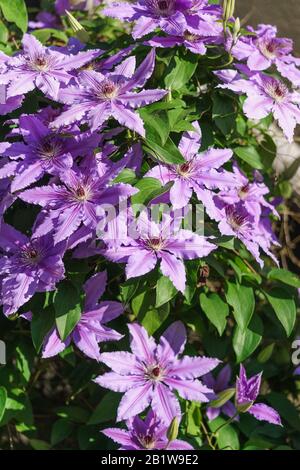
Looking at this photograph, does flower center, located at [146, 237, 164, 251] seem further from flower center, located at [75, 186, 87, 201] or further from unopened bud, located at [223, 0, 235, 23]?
unopened bud, located at [223, 0, 235, 23]

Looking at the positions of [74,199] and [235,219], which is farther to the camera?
[235,219]

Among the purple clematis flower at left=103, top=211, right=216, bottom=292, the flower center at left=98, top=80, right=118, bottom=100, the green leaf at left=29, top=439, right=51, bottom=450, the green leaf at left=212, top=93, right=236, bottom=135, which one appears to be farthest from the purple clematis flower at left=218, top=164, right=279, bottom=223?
the green leaf at left=29, top=439, right=51, bottom=450

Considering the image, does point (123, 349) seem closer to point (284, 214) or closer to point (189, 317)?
point (189, 317)

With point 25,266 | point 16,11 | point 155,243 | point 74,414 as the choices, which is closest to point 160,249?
point 155,243

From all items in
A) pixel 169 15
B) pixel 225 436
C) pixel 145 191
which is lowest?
pixel 225 436

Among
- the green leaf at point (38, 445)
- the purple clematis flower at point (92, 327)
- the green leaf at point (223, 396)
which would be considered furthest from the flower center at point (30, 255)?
the green leaf at point (38, 445)

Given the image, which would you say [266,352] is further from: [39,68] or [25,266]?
[39,68]
